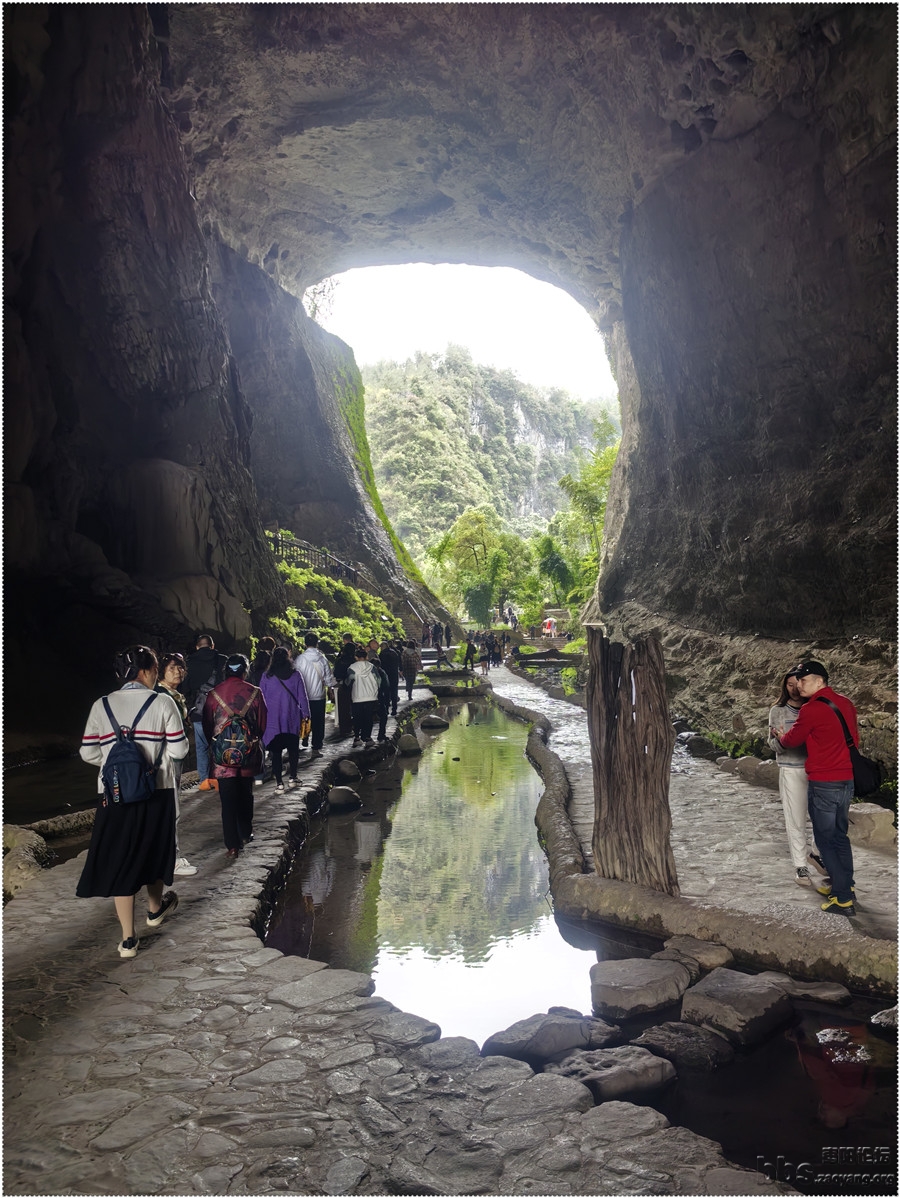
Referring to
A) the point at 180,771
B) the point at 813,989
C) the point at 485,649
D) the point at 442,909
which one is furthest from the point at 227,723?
the point at 485,649

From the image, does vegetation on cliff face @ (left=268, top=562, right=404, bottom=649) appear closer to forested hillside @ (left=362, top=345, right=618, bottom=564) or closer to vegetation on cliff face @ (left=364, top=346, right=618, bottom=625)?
vegetation on cliff face @ (left=364, top=346, right=618, bottom=625)

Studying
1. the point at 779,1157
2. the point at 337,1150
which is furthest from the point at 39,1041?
the point at 779,1157

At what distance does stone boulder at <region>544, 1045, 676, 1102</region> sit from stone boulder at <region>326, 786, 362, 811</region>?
238 inches

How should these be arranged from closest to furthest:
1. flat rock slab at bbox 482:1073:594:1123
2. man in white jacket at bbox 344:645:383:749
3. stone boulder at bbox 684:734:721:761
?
1. flat rock slab at bbox 482:1073:594:1123
2. man in white jacket at bbox 344:645:383:749
3. stone boulder at bbox 684:734:721:761

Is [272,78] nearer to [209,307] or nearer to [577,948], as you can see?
[209,307]

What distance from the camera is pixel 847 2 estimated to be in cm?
1085

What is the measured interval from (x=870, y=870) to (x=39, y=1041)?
5.67m

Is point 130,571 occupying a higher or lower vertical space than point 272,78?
lower

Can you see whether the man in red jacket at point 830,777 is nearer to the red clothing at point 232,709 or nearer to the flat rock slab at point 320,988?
the flat rock slab at point 320,988

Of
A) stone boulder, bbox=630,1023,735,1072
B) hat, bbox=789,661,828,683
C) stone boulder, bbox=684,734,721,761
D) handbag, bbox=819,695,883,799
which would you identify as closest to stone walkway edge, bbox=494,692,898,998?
handbag, bbox=819,695,883,799

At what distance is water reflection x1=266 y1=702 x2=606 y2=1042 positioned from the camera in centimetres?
502

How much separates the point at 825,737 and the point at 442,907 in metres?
3.40

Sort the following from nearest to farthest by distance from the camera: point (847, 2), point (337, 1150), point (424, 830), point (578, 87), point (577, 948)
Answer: point (337, 1150), point (577, 948), point (424, 830), point (847, 2), point (578, 87)

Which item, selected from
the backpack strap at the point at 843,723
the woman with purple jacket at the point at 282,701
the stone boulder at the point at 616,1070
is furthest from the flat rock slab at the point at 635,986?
the woman with purple jacket at the point at 282,701
